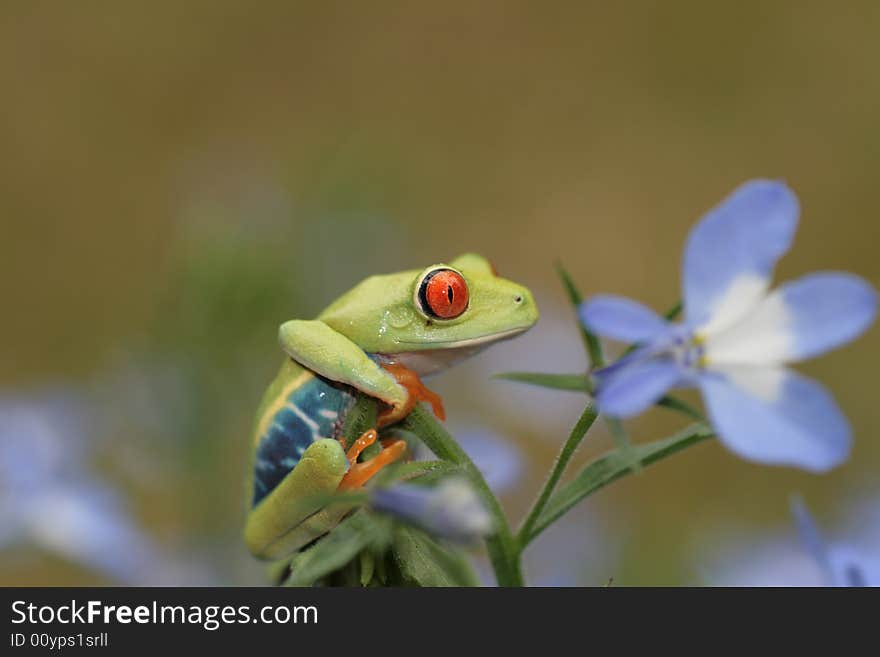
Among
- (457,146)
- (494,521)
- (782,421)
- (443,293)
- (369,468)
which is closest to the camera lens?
(782,421)

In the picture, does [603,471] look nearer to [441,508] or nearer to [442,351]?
[441,508]

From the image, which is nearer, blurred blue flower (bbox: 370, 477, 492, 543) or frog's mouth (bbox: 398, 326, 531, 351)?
blurred blue flower (bbox: 370, 477, 492, 543)

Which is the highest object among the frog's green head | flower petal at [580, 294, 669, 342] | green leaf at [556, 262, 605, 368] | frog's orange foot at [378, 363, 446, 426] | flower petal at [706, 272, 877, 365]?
the frog's green head

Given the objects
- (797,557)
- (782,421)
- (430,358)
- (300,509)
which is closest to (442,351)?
(430,358)

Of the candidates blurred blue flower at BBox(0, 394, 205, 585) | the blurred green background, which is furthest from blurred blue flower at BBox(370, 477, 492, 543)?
the blurred green background

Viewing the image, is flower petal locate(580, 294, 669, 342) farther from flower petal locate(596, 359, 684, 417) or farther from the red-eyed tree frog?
the red-eyed tree frog
